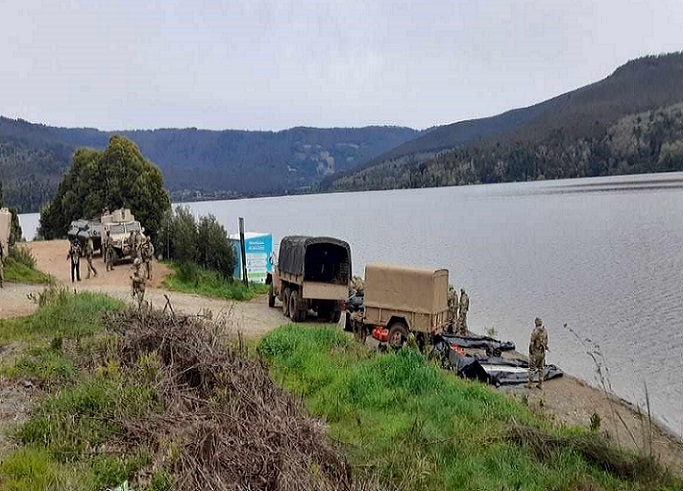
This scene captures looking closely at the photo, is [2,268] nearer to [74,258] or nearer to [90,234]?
[74,258]

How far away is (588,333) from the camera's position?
24812 millimetres

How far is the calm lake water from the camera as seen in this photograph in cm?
2095

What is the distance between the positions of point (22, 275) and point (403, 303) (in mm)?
14847

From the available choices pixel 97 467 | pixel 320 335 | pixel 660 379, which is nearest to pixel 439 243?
pixel 660 379

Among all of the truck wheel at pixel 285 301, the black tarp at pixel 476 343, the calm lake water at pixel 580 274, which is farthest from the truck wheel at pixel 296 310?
the calm lake water at pixel 580 274

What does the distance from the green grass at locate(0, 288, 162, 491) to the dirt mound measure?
0.77 ft

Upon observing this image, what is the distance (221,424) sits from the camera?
654cm

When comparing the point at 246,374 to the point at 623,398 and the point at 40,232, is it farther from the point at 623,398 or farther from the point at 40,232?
the point at 40,232

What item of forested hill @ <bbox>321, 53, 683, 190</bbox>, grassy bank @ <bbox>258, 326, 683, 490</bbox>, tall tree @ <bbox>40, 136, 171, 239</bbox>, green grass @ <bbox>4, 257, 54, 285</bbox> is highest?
forested hill @ <bbox>321, 53, 683, 190</bbox>

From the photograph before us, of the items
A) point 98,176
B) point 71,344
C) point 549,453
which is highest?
point 98,176

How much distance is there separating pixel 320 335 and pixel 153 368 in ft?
22.2

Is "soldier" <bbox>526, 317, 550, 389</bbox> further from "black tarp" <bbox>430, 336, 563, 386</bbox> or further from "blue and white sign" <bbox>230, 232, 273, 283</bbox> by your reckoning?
"blue and white sign" <bbox>230, 232, 273, 283</bbox>

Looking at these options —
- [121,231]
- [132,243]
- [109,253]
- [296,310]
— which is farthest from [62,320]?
[121,231]

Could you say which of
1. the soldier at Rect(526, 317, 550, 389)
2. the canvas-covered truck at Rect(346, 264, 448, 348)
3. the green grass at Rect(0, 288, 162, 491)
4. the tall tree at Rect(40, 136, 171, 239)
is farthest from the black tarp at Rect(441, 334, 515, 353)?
the tall tree at Rect(40, 136, 171, 239)
